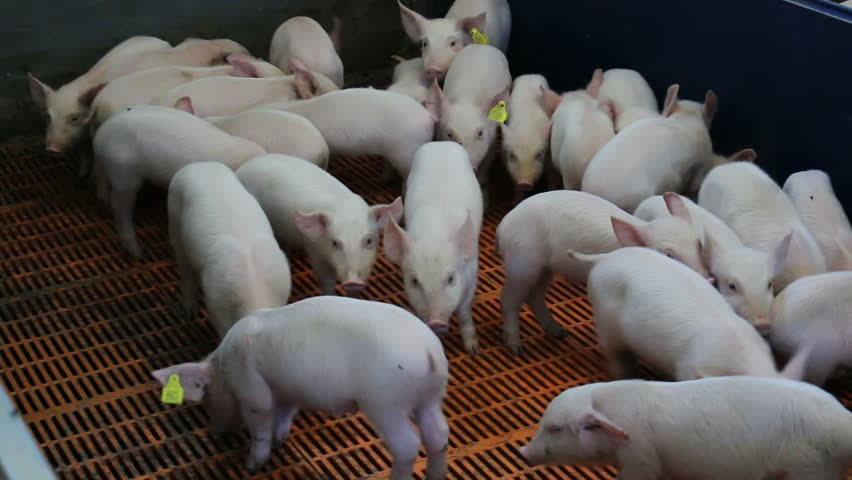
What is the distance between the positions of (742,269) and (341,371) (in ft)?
5.09

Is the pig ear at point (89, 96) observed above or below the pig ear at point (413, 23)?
below

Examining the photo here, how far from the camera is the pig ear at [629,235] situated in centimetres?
367

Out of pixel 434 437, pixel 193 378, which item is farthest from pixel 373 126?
pixel 434 437

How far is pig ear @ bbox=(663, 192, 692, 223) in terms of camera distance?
3.80 metres

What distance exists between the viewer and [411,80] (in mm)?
5504

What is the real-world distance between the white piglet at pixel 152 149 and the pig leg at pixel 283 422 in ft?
4.35

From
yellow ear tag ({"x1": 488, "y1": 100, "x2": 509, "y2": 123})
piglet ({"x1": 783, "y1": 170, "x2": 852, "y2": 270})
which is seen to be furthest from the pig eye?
yellow ear tag ({"x1": 488, "y1": 100, "x2": 509, "y2": 123})

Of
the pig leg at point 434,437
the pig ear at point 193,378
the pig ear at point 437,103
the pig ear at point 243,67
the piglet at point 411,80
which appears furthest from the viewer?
the piglet at point 411,80

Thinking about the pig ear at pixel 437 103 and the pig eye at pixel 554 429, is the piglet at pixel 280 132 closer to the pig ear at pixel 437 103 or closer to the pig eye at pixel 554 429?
the pig ear at pixel 437 103

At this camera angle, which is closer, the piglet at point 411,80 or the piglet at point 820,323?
the piglet at point 820,323

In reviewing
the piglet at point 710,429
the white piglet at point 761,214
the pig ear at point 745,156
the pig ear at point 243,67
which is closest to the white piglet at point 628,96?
the pig ear at point 745,156

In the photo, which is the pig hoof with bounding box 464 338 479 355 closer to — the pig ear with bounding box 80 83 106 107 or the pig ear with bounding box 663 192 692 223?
the pig ear with bounding box 663 192 692 223

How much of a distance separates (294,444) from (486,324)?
1.00 meters

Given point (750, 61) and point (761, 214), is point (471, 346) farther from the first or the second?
point (750, 61)
